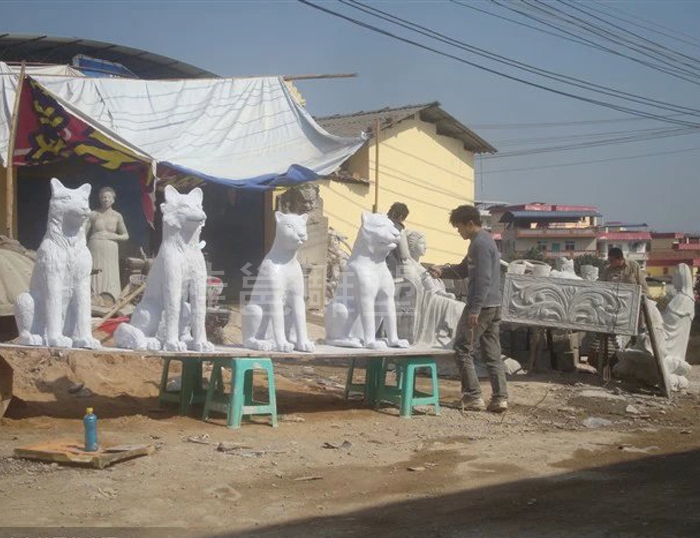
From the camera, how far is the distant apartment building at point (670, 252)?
41.6 metres

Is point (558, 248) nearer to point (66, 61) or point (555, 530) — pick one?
point (66, 61)

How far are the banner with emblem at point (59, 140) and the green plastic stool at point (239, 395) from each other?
4.43m

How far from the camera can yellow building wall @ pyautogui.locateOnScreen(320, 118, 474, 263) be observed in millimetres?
17562

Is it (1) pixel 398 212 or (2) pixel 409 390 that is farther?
(1) pixel 398 212

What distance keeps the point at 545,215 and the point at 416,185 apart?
101 feet

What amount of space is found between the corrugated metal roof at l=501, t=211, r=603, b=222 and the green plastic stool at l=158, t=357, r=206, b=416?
138 feet

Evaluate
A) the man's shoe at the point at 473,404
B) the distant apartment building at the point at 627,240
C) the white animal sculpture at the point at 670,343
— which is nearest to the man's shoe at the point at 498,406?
the man's shoe at the point at 473,404

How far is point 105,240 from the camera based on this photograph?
10602 millimetres

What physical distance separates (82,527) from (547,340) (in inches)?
299

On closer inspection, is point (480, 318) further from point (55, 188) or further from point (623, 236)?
point (623, 236)

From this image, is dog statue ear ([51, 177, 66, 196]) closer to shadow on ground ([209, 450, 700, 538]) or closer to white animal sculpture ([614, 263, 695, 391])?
A: shadow on ground ([209, 450, 700, 538])

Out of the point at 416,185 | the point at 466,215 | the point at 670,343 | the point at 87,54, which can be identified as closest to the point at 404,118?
the point at 416,185

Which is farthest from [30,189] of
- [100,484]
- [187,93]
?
[100,484]

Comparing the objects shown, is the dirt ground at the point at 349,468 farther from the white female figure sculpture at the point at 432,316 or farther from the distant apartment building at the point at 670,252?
the distant apartment building at the point at 670,252
